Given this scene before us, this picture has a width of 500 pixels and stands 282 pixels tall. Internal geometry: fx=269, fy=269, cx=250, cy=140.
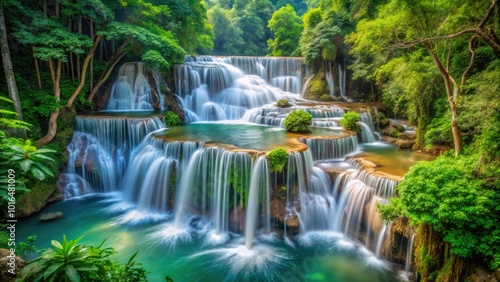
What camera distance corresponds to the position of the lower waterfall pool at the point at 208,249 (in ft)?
24.4

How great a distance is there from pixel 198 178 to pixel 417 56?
9832 mm

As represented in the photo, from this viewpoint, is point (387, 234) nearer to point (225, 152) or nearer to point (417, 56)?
point (225, 152)

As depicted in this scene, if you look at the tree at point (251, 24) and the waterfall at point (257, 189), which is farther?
the tree at point (251, 24)

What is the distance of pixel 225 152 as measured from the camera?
970cm

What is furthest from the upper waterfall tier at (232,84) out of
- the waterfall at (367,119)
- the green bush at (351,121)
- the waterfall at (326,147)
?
the waterfall at (326,147)

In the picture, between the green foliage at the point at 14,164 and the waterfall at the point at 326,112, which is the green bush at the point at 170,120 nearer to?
the waterfall at the point at 326,112

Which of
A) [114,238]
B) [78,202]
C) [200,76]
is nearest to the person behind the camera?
[114,238]

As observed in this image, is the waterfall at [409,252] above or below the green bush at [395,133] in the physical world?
below

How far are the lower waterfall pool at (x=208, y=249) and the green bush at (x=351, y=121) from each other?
6.18m

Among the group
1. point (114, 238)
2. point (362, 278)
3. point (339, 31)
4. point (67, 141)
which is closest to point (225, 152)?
point (114, 238)

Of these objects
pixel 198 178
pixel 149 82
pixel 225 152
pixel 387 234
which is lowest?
pixel 387 234

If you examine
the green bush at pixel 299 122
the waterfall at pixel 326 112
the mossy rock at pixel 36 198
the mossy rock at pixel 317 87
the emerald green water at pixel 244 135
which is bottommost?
the mossy rock at pixel 36 198

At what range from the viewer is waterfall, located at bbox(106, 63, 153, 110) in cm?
1741

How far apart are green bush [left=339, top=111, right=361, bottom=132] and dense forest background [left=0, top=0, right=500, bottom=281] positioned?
2.12m
